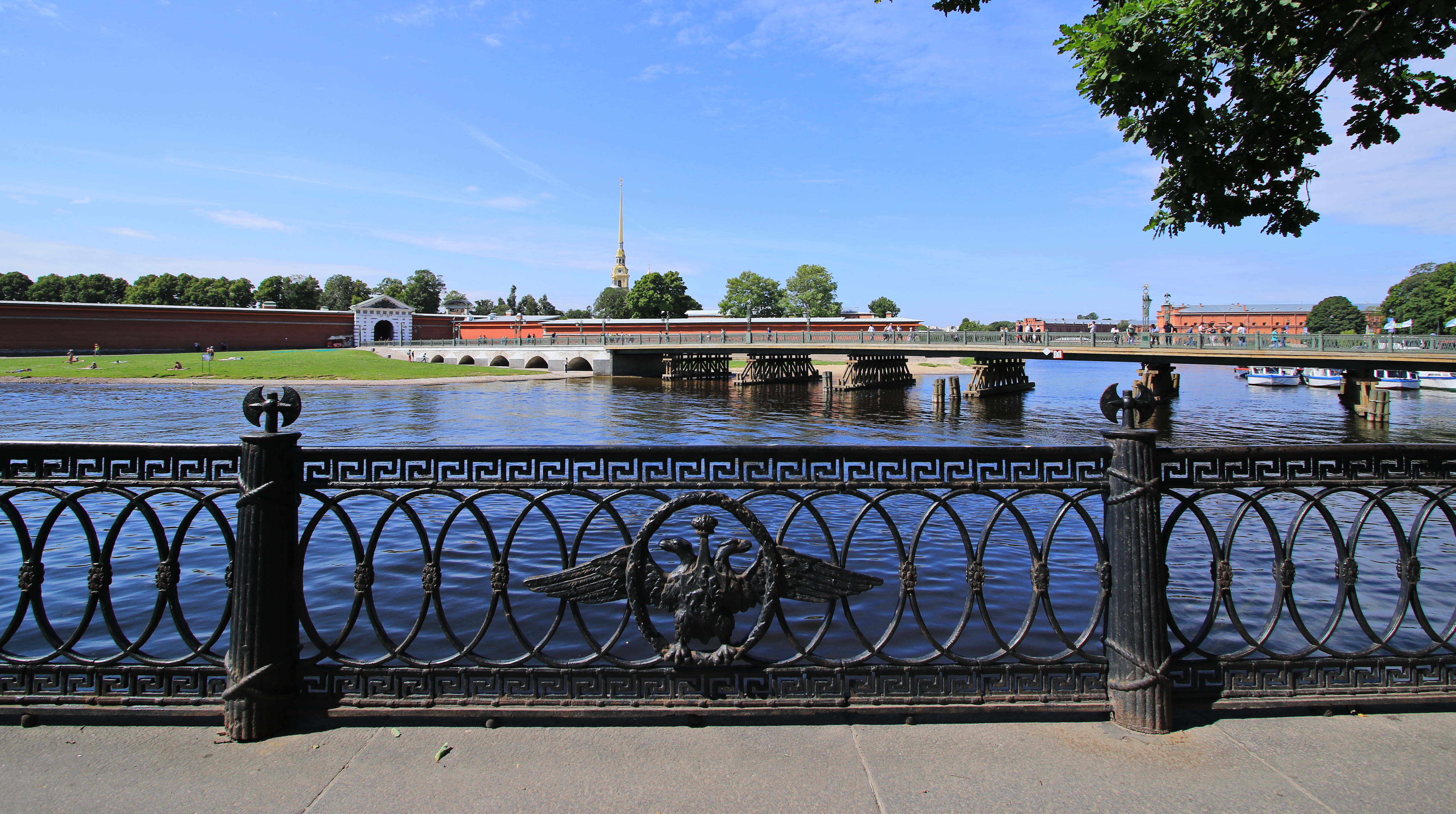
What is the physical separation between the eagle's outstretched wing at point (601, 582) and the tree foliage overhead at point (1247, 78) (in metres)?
4.34

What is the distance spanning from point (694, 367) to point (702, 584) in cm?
6364

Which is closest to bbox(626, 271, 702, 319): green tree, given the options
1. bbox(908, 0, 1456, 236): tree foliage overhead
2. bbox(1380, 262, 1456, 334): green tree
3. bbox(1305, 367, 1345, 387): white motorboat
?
bbox(1305, 367, 1345, 387): white motorboat

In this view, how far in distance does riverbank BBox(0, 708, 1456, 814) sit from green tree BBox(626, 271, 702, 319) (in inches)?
3694

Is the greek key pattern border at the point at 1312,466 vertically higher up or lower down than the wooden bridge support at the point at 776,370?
lower down

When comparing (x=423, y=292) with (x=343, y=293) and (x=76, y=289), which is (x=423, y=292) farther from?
(x=76, y=289)

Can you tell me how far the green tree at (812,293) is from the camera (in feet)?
389

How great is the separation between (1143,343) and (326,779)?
Result: 43.8m

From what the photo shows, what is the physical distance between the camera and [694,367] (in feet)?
218

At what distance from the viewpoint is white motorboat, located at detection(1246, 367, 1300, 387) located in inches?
2447

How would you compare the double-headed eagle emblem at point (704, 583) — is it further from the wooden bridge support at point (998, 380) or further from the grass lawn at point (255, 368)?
the grass lawn at point (255, 368)

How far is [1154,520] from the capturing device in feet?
10.1

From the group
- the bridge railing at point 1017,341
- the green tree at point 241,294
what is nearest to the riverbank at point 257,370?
the bridge railing at point 1017,341

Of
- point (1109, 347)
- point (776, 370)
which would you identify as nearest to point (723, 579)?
point (1109, 347)

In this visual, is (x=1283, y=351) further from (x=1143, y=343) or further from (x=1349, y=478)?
(x=1349, y=478)
